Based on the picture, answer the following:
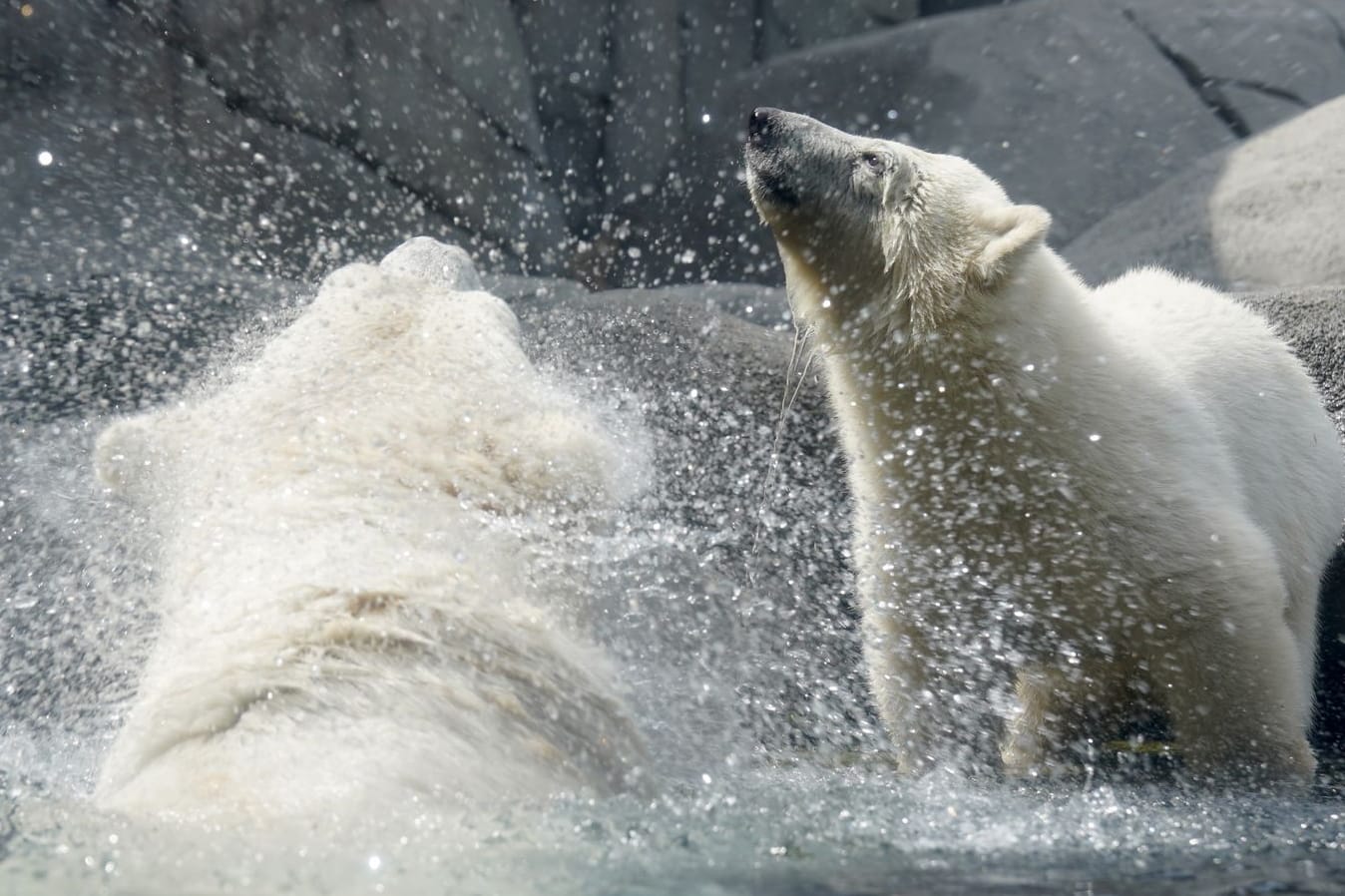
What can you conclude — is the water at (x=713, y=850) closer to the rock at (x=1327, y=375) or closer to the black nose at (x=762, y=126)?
the rock at (x=1327, y=375)

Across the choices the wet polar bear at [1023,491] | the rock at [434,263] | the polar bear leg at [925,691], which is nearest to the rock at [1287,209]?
the wet polar bear at [1023,491]

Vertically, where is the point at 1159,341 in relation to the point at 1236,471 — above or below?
above

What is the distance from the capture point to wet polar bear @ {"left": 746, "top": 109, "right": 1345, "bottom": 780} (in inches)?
90.7

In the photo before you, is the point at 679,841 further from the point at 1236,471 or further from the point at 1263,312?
the point at 1263,312

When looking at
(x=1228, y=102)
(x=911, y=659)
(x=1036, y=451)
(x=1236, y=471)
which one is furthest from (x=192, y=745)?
(x=1228, y=102)

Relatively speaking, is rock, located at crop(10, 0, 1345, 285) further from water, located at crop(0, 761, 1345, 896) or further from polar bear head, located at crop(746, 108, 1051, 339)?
water, located at crop(0, 761, 1345, 896)

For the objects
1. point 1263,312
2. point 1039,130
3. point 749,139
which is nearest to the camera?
point 749,139

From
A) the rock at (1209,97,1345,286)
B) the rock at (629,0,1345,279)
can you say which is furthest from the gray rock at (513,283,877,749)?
the rock at (629,0,1345,279)

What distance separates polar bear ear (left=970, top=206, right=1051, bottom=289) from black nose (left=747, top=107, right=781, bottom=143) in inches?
17.4

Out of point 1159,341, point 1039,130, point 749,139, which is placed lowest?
point 1159,341

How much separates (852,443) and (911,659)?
42 cm

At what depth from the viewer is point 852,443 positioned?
2621mm

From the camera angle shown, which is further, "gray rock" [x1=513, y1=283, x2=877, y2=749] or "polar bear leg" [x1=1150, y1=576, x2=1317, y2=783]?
"gray rock" [x1=513, y1=283, x2=877, y2=749]

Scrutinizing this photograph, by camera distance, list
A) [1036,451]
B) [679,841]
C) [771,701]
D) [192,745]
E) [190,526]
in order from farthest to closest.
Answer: [771,701]
[1036,451]
[190,526]
[192,745]
[679,841]
